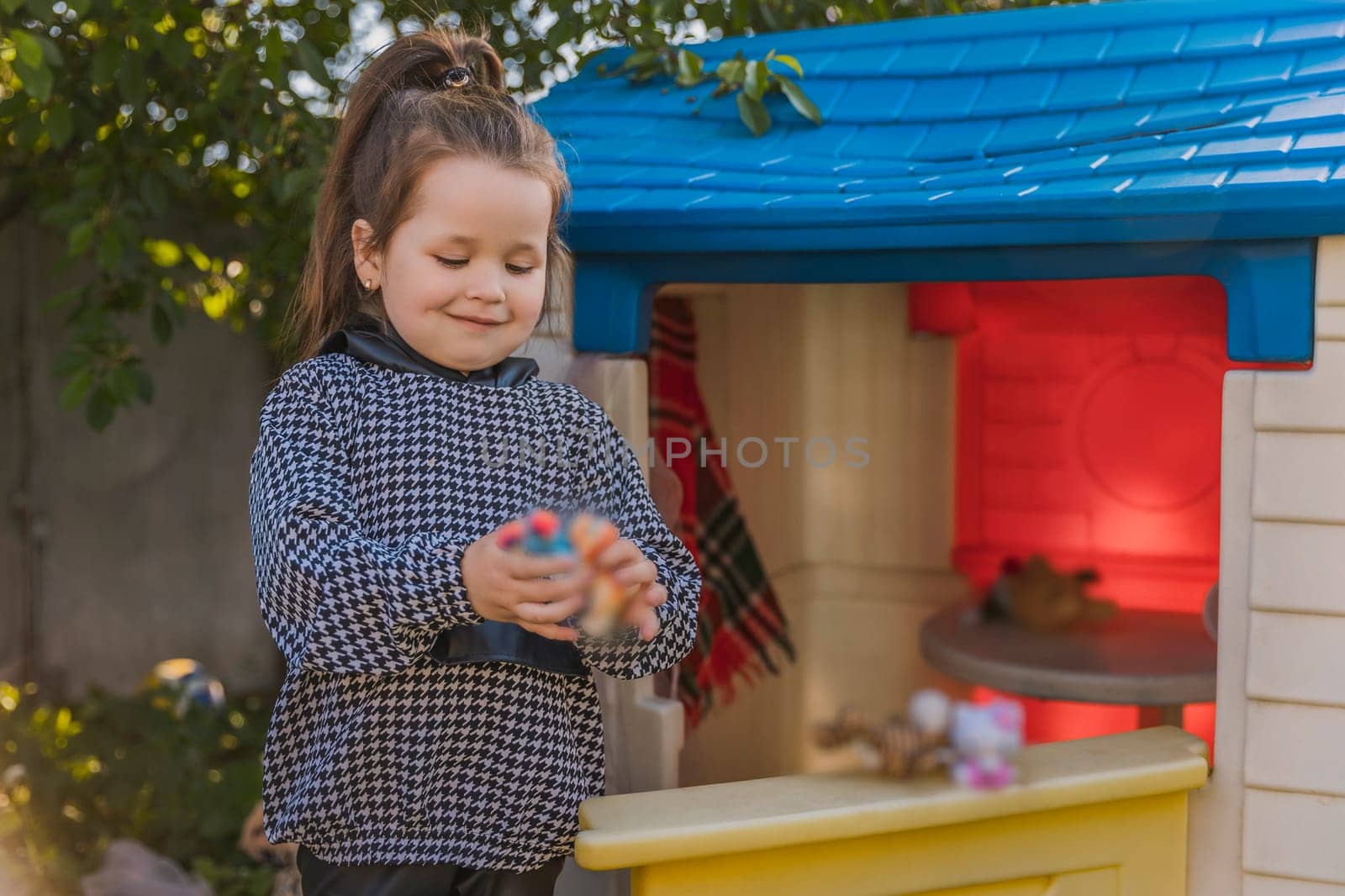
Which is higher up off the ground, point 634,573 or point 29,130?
point 29,130

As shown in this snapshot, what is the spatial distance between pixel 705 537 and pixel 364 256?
131 centimetres

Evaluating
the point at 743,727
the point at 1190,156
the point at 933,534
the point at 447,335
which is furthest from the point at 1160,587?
the point at 447,335

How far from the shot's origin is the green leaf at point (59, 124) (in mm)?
2234

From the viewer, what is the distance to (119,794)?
2.84 m

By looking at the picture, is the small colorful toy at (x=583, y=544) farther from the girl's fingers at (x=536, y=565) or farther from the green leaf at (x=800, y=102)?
the green leaf at (x=800, y=102)

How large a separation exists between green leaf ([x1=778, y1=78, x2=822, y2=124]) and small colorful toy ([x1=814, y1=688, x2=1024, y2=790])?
3.24ft

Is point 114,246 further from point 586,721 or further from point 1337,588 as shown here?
point 1337,588

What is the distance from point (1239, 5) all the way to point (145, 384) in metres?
2.07

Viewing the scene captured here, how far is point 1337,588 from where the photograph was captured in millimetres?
1616

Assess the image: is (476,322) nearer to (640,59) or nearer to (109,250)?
(640,59)

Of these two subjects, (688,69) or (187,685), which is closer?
(688,69)

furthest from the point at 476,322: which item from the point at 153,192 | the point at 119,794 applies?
the point at 119,794


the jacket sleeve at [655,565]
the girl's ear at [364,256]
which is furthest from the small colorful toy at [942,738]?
the girl's ear at [364,256]

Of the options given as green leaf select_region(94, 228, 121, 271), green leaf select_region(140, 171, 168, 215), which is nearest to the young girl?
green leaf select_region(94, 228, 121, 271)
